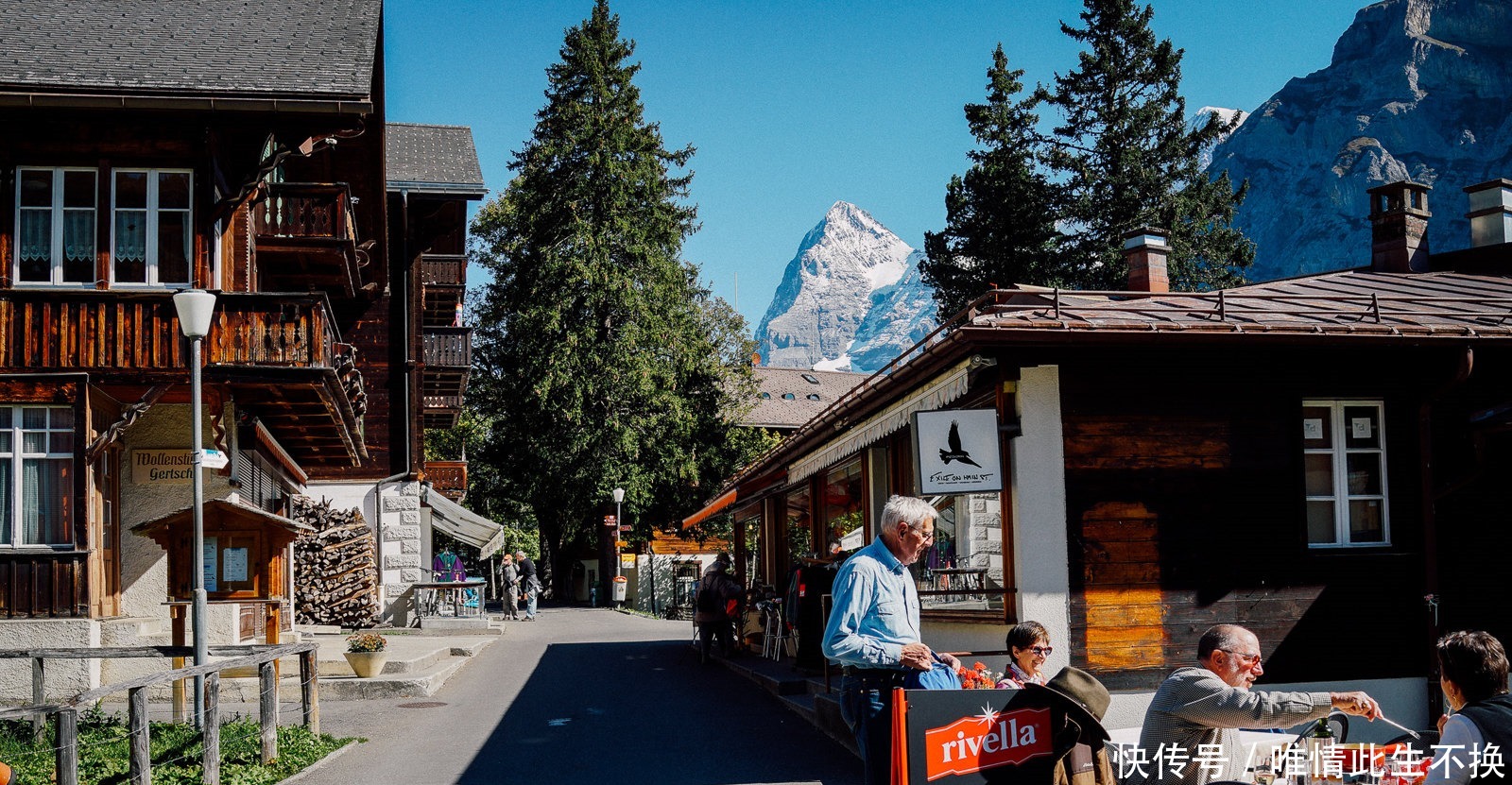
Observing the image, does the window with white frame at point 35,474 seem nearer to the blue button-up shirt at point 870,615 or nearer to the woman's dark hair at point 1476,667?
the blue button-up shirt at point 870,615

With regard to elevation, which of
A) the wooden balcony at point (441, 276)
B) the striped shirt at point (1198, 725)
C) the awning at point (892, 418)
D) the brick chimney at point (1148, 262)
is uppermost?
the wooden balcony at point (441, 276)

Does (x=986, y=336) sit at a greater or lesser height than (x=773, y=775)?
greater

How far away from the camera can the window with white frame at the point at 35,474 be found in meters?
15.1

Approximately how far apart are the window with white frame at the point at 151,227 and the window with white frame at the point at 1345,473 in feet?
40.5

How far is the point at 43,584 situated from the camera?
1502 cm

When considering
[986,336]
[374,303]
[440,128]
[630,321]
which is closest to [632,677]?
[986,336]

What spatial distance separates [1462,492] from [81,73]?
15025mm

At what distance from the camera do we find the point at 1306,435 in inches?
513

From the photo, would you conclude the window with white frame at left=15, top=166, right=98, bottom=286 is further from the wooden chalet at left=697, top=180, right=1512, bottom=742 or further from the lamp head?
the wooden chalet at left=697, top=180, right=1512, bottom=742

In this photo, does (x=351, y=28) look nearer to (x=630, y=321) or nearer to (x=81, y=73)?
(x=81, y=73)

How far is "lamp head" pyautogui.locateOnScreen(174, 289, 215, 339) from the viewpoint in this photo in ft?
39.8

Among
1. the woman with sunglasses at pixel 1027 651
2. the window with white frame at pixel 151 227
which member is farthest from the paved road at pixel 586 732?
the window with white frame at pixel 151 227

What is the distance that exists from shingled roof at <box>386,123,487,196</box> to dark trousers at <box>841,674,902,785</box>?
24.4 metres

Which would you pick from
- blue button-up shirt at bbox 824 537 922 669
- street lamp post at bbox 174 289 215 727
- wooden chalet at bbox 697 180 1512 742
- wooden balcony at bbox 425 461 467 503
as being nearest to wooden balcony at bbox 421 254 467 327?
wooden balcony at bbox 425 461 467 503
